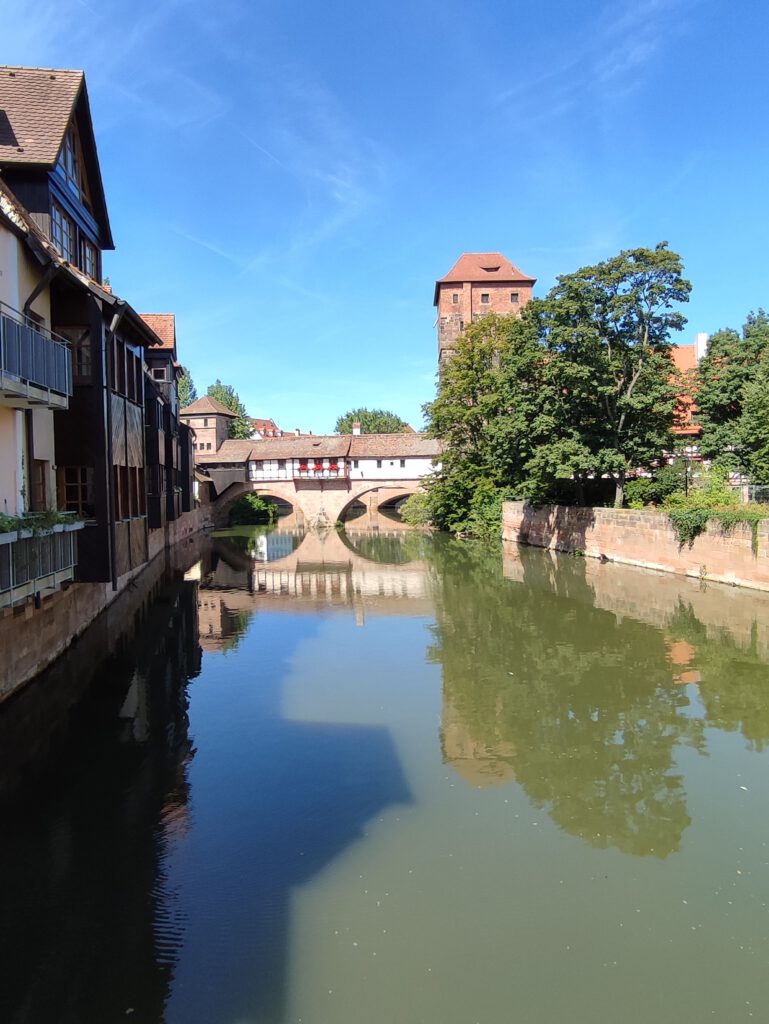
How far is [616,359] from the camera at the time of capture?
26.2 m

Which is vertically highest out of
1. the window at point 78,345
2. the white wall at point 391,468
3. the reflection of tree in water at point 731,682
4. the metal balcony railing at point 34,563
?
the window at point 78,345

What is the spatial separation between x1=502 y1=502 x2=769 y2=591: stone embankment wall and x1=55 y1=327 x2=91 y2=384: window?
16496mm

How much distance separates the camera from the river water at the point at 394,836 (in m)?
4.79

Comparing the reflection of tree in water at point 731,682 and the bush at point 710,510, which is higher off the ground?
the bush at point 710,510

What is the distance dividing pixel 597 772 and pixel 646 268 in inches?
872

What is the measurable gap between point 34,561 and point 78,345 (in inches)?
194

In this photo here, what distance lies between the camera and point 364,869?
6199 mm

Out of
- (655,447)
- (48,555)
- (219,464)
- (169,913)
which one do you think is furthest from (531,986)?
(219,464)

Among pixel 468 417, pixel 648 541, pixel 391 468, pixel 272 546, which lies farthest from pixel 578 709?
pixel 391 468

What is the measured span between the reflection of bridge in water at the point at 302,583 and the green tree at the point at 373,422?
58.0 m

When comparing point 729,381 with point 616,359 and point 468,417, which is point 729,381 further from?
point 468,417

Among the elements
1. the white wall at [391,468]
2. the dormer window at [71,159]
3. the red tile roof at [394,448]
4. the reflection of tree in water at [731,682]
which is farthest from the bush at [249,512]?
the reflection of tree in water at [731,682]

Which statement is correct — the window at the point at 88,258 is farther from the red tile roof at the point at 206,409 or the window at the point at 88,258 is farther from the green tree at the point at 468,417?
the red tile roof at the point at 206,409

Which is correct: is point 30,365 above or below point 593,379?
below
